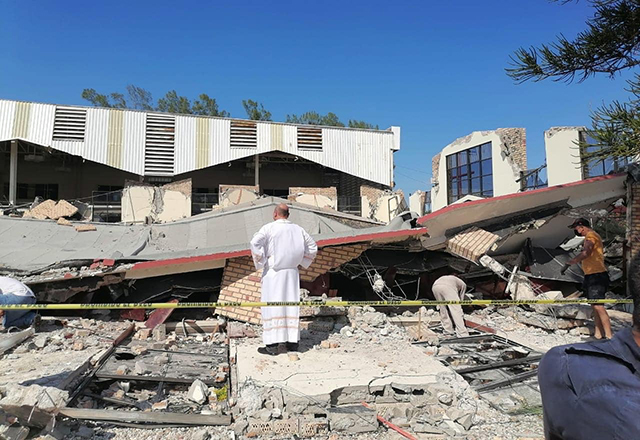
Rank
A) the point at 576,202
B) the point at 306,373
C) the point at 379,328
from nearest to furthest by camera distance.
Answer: the point at 306,373, the point at 379,328, the point at 576,202

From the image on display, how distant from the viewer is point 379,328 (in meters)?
6.08

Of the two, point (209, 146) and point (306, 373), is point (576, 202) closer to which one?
point (306, 373)

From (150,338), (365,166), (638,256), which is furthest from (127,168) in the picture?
(638,256)

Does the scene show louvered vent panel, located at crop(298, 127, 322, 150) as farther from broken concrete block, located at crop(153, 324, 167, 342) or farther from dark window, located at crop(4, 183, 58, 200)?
broken concrete block, located at crop(153, 324, 167, 342)

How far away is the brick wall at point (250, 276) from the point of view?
6.17m

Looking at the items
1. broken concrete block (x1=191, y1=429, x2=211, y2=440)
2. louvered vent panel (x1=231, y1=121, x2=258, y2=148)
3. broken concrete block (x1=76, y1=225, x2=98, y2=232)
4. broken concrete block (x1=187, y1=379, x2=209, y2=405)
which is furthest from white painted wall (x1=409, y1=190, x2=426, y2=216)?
broken concrete block (x1=191, y1=429, x2=211, y2=440)

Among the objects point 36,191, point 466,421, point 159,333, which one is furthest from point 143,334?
point 36,191

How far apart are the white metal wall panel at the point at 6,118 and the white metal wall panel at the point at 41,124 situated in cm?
65

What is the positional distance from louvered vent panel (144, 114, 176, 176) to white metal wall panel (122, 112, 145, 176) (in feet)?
0.68

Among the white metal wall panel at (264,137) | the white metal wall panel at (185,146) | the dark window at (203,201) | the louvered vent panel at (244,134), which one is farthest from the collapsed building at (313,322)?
the white metal wall panel at (264,137)

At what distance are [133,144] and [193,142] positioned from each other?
253cm

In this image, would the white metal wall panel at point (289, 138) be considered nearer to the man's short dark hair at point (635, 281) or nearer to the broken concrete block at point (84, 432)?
the broken concrete block at point (84, 432)

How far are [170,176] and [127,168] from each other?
1799 millimetres

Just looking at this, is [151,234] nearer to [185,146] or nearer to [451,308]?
[451,308]
